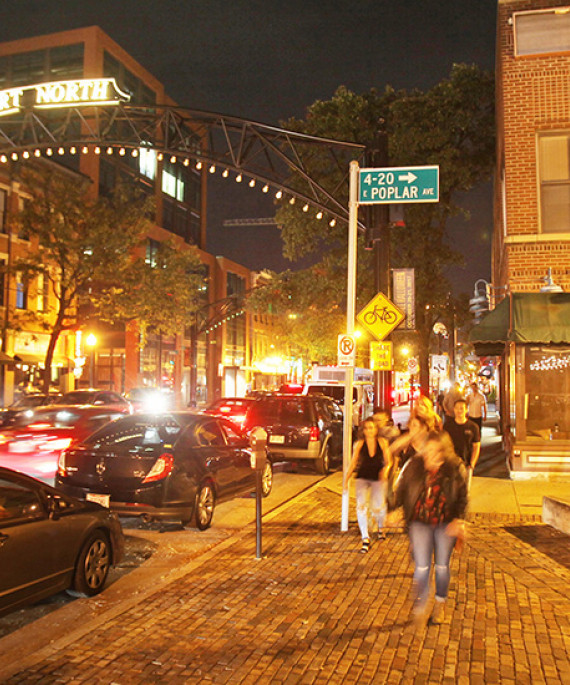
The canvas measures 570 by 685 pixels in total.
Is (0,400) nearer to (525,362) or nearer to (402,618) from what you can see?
(525,362)

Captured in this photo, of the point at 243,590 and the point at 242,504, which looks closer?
the point at 243,590

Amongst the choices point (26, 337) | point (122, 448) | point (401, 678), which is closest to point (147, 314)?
point (26, 337)

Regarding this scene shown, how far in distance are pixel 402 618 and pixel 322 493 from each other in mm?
6748

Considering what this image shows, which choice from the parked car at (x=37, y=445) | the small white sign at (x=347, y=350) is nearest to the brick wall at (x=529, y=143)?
the small white sign at (x=347, y=350)

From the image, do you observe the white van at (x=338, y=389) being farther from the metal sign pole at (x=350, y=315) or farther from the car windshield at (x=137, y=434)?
the car windshield at (x=137, y=434)

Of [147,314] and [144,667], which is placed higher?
[147,314]

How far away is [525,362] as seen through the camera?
14.0m

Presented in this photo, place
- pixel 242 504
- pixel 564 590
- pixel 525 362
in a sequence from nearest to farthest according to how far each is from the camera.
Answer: pixel 564 590 < pixel 242 504 < pixel 525 362

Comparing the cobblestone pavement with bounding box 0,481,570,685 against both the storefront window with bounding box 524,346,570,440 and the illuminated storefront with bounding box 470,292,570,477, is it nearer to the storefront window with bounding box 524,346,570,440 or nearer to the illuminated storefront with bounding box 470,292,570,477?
the illuminated storefront with bounding box 470,292,570,477

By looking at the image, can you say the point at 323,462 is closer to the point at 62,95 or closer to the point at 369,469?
the point at 369,469

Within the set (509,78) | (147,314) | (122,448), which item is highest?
(509,78)

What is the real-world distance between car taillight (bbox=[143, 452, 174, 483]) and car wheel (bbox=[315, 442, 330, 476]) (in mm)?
6682

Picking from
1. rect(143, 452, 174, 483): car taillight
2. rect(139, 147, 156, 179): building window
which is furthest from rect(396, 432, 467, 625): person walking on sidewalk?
rect(139, 147, 156, 179): building window

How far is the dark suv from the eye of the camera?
14.6 meters
